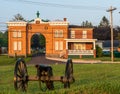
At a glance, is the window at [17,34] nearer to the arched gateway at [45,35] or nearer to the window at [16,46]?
Answer: the arched gateway at [45,35]

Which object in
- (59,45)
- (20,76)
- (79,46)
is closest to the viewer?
(20,76)

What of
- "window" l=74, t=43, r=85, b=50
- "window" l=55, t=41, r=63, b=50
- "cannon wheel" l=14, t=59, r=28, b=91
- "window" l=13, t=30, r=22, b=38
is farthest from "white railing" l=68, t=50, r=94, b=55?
"cannon wheel" l=14, t=59, r=28, b=91

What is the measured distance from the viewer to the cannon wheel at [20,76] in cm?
1372

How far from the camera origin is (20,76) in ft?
46.3

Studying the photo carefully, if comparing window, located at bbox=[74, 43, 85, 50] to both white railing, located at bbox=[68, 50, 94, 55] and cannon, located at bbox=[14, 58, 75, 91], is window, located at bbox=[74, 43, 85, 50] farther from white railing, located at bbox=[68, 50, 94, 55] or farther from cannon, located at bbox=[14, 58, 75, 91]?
cannon, located at bbox=[14, 58, 75, 91]

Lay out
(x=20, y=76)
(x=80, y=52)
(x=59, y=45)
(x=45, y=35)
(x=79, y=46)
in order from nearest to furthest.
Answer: (x=20, y=76), (x=80, y=52), (x=59, y=45), (x=45, y=35), (x=79, y=46)

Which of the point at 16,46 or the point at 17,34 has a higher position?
the point at 17,34

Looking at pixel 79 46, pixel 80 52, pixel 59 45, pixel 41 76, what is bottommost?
pixel 80 52

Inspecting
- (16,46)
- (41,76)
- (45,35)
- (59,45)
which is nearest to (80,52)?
(59,45)

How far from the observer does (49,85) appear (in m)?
14.2

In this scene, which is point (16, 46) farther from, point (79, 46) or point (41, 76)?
point (41, 76)

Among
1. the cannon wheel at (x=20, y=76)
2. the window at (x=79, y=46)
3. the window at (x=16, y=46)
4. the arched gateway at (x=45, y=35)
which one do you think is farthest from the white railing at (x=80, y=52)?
the cannon wheel at (x=20, y=76)

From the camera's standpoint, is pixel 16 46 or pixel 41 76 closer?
pixel 41 76

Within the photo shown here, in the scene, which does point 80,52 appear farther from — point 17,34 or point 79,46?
point 17,34
